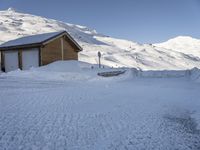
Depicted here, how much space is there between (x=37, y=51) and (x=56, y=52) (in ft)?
7.74

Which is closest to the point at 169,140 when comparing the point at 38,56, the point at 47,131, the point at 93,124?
the point at 93,124

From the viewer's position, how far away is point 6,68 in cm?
3136

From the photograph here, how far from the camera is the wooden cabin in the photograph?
92.7 feet

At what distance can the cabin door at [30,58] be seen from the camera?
28500 millimetres

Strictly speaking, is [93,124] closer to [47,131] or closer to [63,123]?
[63,123]

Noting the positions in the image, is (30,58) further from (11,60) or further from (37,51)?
(11,60)

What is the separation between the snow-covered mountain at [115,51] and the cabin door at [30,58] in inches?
1189

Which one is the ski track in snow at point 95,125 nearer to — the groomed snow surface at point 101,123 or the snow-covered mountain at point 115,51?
the groomed snow surface at point 101,123

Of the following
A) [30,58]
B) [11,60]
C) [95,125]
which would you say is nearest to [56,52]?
[30,58]

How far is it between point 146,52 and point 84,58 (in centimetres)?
2797

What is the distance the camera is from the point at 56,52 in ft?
98.8

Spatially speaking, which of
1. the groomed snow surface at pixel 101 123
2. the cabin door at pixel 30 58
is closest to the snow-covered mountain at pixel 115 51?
the cabin door at pixel 30 58

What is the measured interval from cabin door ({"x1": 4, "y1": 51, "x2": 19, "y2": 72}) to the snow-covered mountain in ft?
96.4

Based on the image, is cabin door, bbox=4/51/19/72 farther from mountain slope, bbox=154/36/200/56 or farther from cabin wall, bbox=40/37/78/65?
mountain slope, bbox=154/36/200/56
